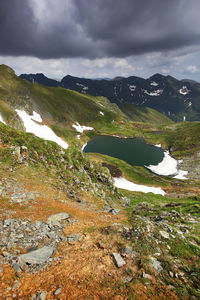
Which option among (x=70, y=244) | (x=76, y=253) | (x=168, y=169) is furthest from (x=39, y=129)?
(x=76, y=253)

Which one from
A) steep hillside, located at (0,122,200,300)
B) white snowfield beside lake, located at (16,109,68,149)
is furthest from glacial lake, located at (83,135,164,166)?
steep hillside, located at (0,122,200,300)

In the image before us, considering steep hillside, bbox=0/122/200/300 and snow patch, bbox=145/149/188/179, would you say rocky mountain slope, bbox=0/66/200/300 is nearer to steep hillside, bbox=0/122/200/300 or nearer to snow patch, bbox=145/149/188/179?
steep hillside, bbox=0/122/200/300

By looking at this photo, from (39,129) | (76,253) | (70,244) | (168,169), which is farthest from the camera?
(39,129)

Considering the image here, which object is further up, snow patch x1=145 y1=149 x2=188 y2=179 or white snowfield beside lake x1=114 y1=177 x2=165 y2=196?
snow patch x1=145 y1=149 x2=188 y2=179

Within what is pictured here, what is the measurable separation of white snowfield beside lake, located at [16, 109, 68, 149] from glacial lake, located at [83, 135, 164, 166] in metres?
24.9

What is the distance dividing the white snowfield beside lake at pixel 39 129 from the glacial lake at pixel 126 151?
2488 cm

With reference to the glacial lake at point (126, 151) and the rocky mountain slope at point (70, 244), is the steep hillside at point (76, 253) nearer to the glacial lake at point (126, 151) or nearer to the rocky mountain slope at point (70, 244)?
the rocky mountain slope at point (70, 244)

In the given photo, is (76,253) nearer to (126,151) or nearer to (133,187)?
(133,187)

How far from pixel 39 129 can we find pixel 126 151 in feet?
265

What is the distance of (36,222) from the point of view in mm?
14227

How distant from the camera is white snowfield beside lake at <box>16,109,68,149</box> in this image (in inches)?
5177

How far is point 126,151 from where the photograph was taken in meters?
147

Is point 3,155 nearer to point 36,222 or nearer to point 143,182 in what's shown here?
point 36,222

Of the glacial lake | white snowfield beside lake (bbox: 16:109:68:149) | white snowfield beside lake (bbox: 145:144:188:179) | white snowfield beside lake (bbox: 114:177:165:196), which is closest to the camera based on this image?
white snowfield beside lake (bbox: 114:177:165:196)
